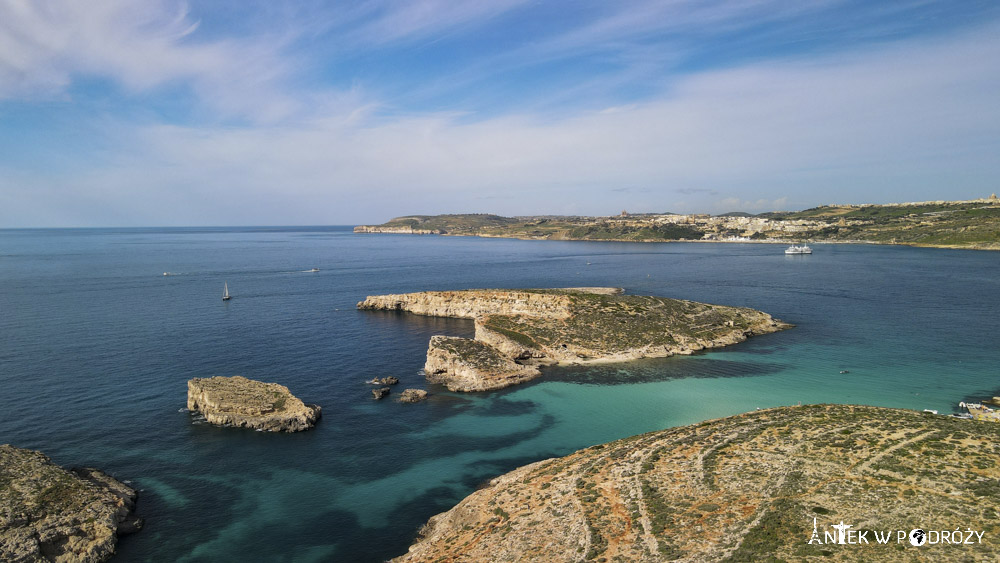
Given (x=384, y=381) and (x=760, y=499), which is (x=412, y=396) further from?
(x=760, y=499)

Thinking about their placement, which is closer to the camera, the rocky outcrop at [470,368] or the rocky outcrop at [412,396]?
the rocky outcrop at [412,396]

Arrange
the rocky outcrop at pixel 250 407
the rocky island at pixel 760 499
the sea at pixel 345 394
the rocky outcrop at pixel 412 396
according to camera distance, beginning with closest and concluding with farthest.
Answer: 1. the rocky island at pixel 760 499
2. the sea at pixel 345 394
3. the rocky outcrop at pixel 250 407
4. the rocky outcrop at pixel 412 396

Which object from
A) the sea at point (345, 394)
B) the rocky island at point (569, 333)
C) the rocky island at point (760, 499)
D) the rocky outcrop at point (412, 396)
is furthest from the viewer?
the rocky island at point (569, 333)

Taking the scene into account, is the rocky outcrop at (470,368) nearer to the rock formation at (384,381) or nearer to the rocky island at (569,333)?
the rocky island at (569,333)

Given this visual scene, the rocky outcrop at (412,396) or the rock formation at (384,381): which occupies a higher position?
the rock formation at (384,381)

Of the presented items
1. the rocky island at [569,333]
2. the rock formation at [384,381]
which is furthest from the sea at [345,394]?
the rocky island at [569,333]

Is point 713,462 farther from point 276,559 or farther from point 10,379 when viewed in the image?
point 10,379
